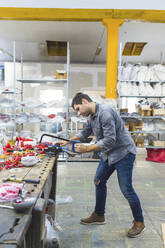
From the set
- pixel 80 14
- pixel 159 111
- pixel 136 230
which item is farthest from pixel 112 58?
pixel 136 230

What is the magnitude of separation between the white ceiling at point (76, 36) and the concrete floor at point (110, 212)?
368cm

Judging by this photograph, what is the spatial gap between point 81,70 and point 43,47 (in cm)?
224

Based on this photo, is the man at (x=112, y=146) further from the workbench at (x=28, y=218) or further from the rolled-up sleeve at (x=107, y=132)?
the workbench at (x=28, y=218)

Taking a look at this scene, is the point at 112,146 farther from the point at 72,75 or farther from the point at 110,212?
the point at 72,75

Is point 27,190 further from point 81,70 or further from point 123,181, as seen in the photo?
point 81,70

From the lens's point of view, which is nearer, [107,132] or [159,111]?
[107,132]

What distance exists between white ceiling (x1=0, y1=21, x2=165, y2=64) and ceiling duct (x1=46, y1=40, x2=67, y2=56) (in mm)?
196

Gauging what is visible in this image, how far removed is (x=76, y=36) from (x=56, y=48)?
1452 mm

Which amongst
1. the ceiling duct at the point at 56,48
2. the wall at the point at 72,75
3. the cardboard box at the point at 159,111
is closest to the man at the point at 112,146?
the cardboard box at the point at 159,111

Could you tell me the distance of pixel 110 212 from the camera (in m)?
2.86

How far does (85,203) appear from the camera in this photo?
312 cm

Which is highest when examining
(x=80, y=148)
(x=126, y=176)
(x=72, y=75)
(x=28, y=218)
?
(x=72, y=75)

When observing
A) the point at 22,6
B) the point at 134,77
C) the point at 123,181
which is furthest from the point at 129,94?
the point at 123,181

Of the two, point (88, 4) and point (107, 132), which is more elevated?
point (88, 4)
